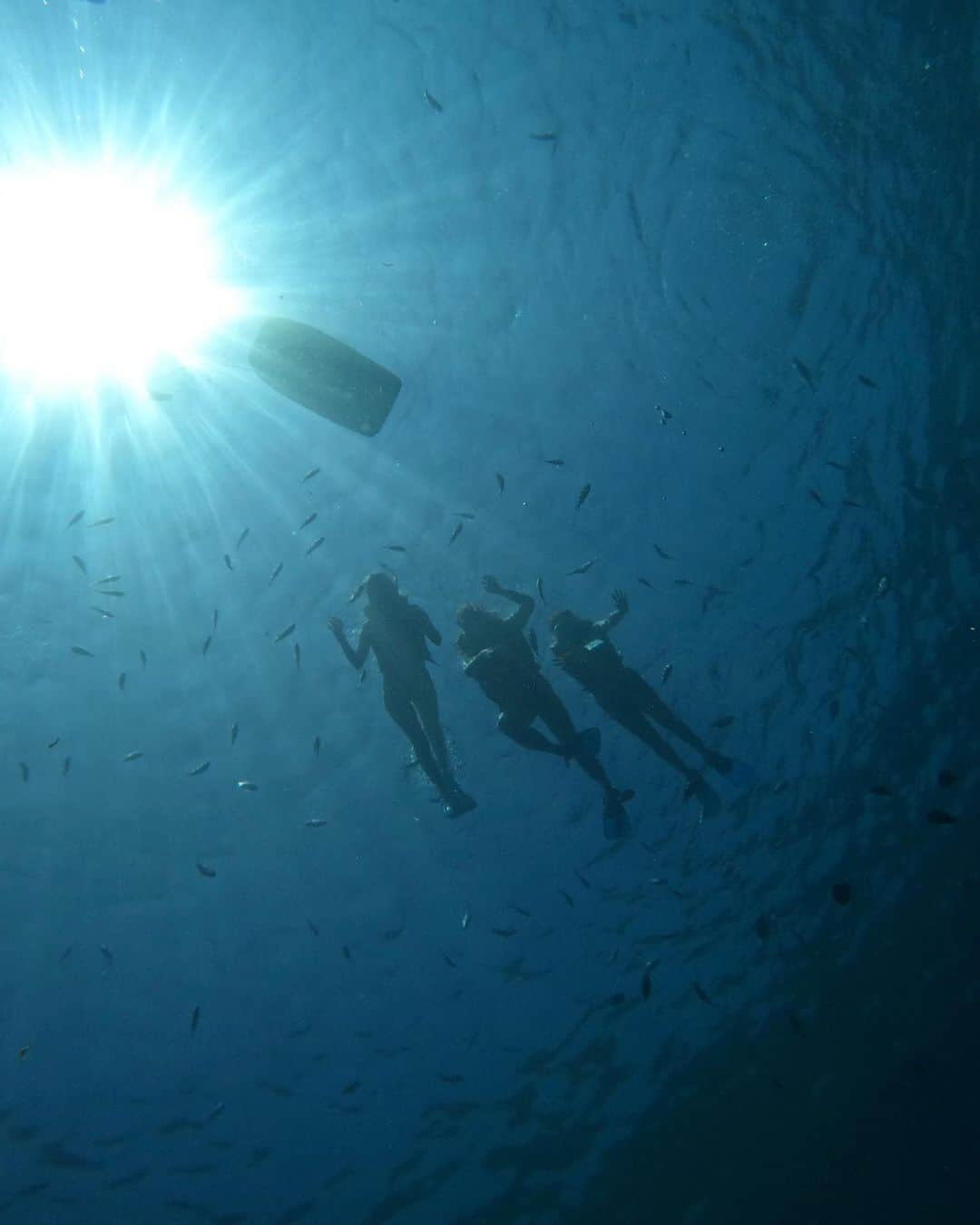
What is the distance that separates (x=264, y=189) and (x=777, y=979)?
73.9ft

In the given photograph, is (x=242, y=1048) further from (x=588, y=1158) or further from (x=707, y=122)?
(x=707, y=122)

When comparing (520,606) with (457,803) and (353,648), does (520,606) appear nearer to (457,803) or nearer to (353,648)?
(353,648)

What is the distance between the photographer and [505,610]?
1304 centimetres

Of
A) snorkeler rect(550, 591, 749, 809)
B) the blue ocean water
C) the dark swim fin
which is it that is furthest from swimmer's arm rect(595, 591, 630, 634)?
the dark swim fin

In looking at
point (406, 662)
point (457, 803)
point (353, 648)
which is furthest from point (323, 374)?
point (457, 803)

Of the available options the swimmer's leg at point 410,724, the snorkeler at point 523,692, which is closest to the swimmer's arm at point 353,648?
the swimmer's leg at point 410,724

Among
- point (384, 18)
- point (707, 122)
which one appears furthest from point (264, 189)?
point (707, 122)

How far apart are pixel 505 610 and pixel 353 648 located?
3903mm

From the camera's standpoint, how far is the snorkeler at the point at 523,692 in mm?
9992

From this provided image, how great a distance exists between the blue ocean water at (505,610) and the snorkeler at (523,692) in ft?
5.76

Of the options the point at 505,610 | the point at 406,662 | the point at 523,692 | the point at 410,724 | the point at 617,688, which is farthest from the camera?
the point at 505,610

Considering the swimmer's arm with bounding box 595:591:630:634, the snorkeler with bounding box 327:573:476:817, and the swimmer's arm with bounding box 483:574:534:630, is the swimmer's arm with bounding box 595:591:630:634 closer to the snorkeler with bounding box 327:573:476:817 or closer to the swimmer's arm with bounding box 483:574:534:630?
the swimmer's arm with bounding box 483:574:534:630

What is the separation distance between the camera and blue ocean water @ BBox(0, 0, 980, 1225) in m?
10.6

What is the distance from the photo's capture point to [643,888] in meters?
17.7
